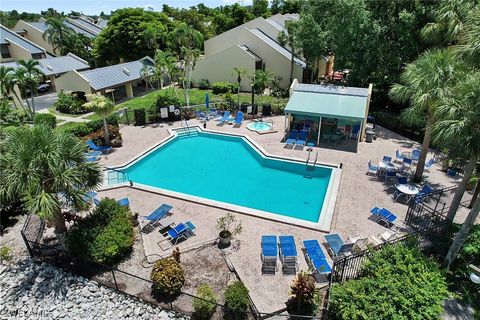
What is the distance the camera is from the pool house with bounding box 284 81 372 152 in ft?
73.6

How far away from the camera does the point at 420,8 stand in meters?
23.9

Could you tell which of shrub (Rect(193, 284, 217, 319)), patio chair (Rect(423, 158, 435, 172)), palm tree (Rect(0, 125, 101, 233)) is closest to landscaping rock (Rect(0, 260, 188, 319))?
shrub (Rect(193, 284, 217, 319))

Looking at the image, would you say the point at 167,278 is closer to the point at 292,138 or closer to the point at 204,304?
the point at 204,304

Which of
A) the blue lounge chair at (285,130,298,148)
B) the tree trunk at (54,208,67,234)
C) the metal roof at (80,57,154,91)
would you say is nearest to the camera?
the tree trunk at (54,208,67,234)

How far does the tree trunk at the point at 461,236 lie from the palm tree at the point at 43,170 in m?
14.0

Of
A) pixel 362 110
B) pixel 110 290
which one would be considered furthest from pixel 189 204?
pixel 362 110

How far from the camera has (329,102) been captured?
23500 mm

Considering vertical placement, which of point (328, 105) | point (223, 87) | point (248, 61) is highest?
point (248, 61)

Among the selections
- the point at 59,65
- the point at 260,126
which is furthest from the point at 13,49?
the point at 260,126

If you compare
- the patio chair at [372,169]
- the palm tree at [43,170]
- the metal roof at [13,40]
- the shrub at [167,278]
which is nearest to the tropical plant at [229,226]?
the shrub at [167,278]

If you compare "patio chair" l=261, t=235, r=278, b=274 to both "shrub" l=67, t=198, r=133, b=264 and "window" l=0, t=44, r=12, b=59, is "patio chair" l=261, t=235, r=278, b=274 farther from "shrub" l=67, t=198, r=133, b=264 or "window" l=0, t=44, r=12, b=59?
"window" l=0, t=44, r=12, b=59

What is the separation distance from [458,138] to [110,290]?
13.5 metres

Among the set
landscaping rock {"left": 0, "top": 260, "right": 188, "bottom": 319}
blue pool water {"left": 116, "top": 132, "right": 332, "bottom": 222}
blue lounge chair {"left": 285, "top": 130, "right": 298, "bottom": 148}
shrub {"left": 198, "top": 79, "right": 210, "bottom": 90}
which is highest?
shrub {"left": 198, "top": 79, "right": 210, "bottom": 90}

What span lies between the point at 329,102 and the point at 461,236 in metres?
14.5
